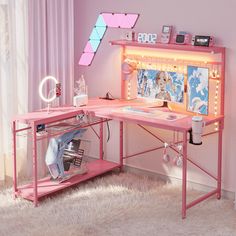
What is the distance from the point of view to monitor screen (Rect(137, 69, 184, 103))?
4.23m

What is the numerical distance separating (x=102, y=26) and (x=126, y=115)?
3.51ft

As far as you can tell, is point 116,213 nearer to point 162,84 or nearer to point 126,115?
point 126,115

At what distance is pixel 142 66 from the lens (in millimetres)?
4504

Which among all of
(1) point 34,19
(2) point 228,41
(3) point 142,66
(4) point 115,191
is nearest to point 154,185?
(4) point 115,191

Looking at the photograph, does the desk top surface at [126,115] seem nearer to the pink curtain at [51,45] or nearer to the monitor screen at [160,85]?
the monitor screen at [160,85]

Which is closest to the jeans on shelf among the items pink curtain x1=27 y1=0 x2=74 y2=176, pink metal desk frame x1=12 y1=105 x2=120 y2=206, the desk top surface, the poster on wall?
pink metal desk frame x1=12 y1=105 x2=120 y2=206

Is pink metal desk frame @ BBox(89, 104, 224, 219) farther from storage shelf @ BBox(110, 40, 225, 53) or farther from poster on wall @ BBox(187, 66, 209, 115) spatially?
storage shelf @ BBox(110, 40, 225, 53)

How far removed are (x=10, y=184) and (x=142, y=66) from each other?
4.83 ft

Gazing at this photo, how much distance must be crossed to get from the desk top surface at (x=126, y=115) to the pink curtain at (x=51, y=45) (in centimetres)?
42

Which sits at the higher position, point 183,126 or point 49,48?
point 49,48

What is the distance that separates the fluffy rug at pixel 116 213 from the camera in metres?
3.60

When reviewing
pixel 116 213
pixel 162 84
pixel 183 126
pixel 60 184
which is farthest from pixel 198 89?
pixel 60 184

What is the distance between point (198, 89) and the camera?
13.5 ft

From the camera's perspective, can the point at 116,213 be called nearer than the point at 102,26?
Yes
